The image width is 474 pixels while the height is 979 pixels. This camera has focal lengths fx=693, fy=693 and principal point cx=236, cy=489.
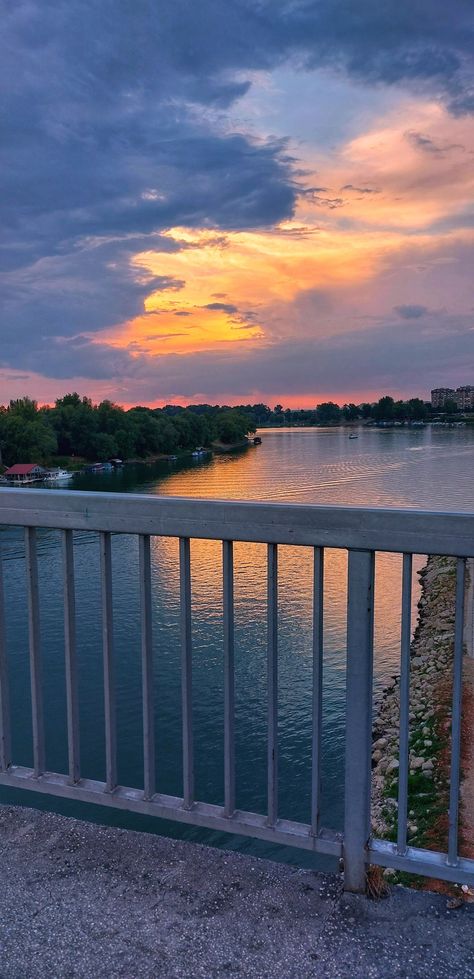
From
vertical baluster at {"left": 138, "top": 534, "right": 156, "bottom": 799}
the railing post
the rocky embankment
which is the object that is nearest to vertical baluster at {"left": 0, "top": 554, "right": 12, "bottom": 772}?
vertical baluster at {"left": 138, "top": 534, "right": 156, "bottom": 799}

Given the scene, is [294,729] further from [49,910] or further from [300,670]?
[49,910]

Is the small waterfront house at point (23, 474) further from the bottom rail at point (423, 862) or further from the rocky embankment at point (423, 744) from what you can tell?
the bottom rail at point (423, 862)

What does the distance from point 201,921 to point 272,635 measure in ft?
2.48

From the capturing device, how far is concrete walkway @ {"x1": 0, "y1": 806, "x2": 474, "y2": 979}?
1653 millimetres

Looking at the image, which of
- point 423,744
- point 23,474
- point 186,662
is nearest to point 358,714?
point 186,662

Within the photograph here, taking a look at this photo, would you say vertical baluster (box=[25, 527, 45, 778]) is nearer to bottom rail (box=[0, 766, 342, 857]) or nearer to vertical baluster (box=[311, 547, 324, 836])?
bottom rail (box=[0, 766, 342, 857])

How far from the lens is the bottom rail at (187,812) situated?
1955mm

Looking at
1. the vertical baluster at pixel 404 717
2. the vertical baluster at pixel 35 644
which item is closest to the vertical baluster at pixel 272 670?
the vertical baluster at pixel 404 717

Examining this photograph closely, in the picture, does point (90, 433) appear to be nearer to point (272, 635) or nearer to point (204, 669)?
point (204, 669)

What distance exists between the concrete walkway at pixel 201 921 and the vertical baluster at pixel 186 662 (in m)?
0.24

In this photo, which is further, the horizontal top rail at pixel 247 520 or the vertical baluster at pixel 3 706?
the vertical baluster at pixel 3 706

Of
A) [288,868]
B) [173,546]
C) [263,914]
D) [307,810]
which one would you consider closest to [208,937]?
[263,914]

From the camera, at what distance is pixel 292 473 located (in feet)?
177

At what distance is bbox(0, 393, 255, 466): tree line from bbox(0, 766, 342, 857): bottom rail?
7272 centimetres
